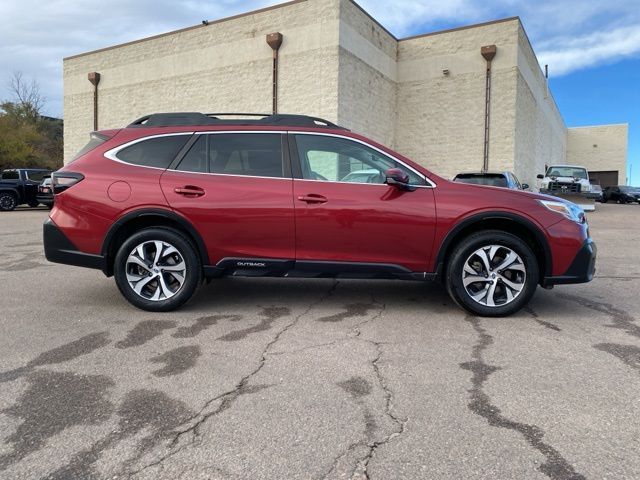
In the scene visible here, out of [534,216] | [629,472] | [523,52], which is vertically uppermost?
[523,52]

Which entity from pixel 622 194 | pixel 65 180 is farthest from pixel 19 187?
pixel 622 194

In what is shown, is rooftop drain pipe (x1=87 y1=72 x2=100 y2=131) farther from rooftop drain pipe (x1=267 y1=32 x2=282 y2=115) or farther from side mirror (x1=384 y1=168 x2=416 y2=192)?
side mirror (x1=384 y1=168 x2=416 y2=192)

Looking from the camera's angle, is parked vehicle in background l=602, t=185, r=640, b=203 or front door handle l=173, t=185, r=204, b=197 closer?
front door handle l=173, t=185, r=204, b=197

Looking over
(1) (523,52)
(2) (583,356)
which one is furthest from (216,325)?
(1) (523,52)

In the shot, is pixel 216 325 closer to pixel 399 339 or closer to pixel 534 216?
pixel 399 339

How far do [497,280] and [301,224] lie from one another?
77.5 inches

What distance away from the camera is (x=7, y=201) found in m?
21.3

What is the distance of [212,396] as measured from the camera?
10.3ft

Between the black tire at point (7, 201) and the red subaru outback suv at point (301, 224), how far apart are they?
19.2 metres

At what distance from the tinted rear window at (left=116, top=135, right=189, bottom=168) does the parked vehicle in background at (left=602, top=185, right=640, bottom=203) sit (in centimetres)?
4234

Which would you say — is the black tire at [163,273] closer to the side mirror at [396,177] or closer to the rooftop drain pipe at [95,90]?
the side mirror at [396,177]

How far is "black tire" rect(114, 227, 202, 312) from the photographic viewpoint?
4910 mm

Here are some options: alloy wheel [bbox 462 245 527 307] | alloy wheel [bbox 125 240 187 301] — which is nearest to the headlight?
alloy wheel [bbox 462 245 527 307]

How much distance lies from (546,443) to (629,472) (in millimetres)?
372
